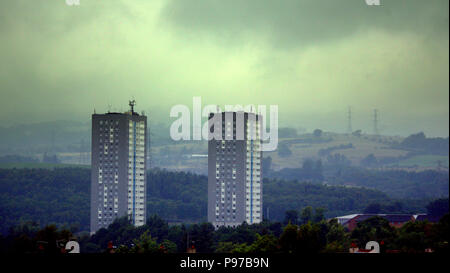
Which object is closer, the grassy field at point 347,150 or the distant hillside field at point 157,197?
the distant hillside field at point 157,197

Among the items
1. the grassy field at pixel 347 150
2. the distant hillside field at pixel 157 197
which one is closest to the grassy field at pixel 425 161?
the grassy field at pixel 347 150

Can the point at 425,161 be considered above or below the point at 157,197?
above

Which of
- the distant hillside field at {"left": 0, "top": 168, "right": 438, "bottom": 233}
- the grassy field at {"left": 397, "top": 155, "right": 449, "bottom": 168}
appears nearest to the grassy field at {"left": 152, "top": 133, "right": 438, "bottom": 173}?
the grassy field at {"left": 397, "top": 155, "right": 449, "bottom": 168}

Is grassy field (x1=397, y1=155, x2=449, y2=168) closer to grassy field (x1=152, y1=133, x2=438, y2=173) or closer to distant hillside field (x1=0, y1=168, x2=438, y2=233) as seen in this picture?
grassy field (x1=152, y1=133, x2=438, y2=173)

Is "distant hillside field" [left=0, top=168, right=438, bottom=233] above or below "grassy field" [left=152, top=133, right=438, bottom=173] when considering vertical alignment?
below

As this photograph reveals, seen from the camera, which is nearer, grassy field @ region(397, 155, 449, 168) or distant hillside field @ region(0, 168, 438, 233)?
distant hillside field @ region(0, 168, 438, 233)

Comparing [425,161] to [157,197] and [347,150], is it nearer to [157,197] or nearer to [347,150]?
[347,150]

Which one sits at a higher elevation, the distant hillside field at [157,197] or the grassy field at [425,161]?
the grassy field at [425,161]

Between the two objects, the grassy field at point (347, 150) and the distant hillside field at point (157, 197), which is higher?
the grassy field at point (347, 150)

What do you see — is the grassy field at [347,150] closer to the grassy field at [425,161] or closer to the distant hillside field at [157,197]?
the grassy field at [425,161]

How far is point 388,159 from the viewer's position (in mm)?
143625

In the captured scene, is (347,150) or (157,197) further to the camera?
(347,150)

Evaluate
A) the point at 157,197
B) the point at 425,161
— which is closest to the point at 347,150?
the point at 425,161

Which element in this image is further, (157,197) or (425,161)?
(425,161)
